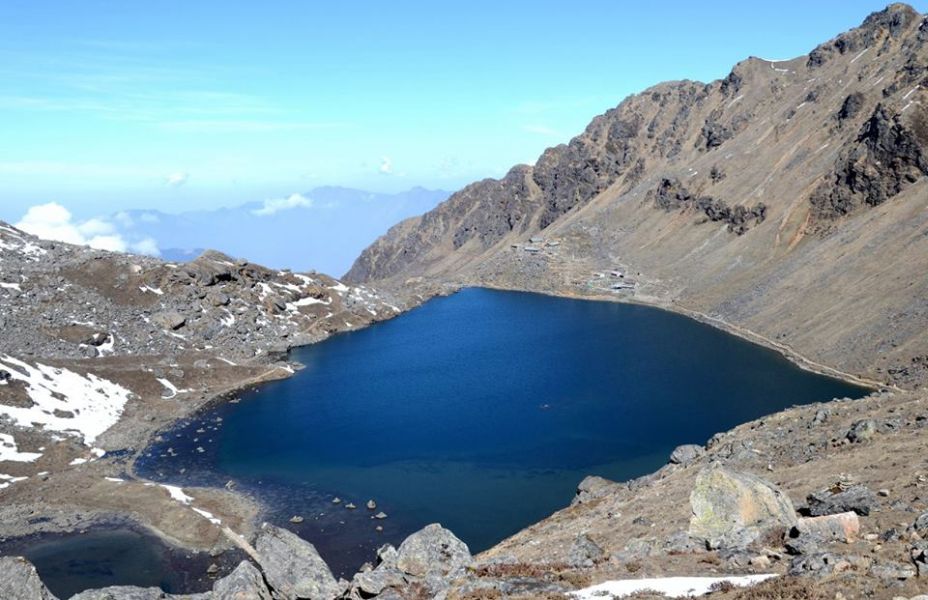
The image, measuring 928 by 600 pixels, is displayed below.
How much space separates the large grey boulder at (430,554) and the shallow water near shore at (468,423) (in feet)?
66.7

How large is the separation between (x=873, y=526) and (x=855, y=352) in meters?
74.7

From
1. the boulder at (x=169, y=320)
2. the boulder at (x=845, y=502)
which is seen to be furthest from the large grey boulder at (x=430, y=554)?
the boulder at (x=169, y=320)

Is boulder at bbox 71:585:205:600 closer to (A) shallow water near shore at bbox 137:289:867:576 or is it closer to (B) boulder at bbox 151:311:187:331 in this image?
(A) shallow water near shore at bbox 137:289:867:576

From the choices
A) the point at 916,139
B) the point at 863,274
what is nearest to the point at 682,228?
the point at 916,139

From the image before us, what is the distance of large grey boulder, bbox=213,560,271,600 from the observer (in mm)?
28141

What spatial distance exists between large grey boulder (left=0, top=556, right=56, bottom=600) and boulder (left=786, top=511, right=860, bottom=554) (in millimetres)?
30411

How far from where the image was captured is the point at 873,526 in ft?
83.6

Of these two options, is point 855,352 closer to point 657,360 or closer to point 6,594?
point 657,360

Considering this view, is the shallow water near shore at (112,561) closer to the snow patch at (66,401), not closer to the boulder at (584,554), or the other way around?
the snow patch at (66,401)

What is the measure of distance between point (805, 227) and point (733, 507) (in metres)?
124

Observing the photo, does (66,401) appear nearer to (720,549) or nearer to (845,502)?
(720,549)

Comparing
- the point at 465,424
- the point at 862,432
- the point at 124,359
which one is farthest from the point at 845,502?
the point at 124,359

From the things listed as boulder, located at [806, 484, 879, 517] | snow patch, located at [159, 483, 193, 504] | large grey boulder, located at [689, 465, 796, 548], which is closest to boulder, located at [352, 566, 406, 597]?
large grey boulder, located at [689, 465, 796, 548]

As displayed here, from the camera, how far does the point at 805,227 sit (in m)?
136
